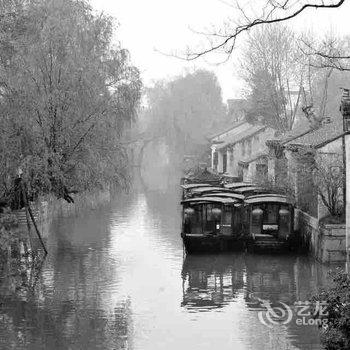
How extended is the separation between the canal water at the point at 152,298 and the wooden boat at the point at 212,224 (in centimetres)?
56

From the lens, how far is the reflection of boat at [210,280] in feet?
59.4

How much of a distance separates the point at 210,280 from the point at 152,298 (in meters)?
3.46

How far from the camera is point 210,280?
2116 centimetres

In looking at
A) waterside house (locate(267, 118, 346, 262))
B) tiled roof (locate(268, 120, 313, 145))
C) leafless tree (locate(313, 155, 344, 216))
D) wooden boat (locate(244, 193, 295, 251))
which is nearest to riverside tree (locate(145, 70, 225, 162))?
tiled roof (locate(268, 120, 313, 145))

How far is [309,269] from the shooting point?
22.4m

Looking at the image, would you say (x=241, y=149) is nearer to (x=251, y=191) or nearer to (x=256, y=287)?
(x=251, y=191)

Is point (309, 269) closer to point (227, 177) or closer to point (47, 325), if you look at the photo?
point (47, 325)

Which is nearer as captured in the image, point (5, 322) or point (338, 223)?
point (5, 322)

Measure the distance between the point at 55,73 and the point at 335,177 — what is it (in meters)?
10.4

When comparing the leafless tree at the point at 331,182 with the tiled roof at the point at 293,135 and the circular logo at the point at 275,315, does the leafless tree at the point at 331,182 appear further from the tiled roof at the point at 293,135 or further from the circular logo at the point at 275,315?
the tiled roof at the point at 293,135

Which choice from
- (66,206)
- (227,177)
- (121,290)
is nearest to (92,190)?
(121,290)

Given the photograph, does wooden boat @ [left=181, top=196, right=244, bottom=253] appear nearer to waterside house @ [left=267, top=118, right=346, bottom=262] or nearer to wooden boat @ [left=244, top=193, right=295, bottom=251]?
wooden boat @ [left=244, top=193, right=295, bottom=251]

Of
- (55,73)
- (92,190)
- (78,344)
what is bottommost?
(78,344)

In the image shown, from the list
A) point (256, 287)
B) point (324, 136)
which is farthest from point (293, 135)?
point (256, 287)
